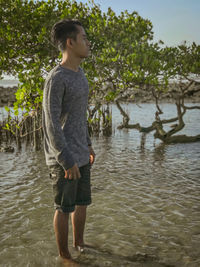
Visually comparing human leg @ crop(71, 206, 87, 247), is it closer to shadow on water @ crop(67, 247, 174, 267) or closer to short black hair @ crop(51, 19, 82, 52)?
shadow on water @ crop(67, 247, 174, 267)

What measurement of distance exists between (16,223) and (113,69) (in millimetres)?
6175

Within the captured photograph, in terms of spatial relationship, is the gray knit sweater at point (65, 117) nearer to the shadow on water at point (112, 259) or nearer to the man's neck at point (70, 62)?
the man's neck at point (70, 62)

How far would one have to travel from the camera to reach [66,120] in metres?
2.75

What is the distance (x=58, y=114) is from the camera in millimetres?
2600

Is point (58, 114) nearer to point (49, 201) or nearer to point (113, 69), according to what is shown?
point (49, 201)

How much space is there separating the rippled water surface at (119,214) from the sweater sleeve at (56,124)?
4.22ft

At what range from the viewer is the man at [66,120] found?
102 inches

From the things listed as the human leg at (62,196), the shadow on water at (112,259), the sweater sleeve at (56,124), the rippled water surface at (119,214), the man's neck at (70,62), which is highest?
the man's neck at (70,62)

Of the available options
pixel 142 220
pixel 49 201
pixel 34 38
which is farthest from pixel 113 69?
pixel 142 220

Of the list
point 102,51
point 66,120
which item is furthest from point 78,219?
point 102,51

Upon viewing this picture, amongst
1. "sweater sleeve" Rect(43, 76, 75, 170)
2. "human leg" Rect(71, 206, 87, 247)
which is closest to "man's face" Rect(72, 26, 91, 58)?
"sweater sleeve" Rect(43, 76, 75, 170)

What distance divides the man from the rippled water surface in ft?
2.58

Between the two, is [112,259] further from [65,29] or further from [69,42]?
[65,29]

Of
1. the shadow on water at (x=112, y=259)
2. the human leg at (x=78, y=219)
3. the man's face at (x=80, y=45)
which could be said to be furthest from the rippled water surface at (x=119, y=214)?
the man's face at (x=80, y=45)
